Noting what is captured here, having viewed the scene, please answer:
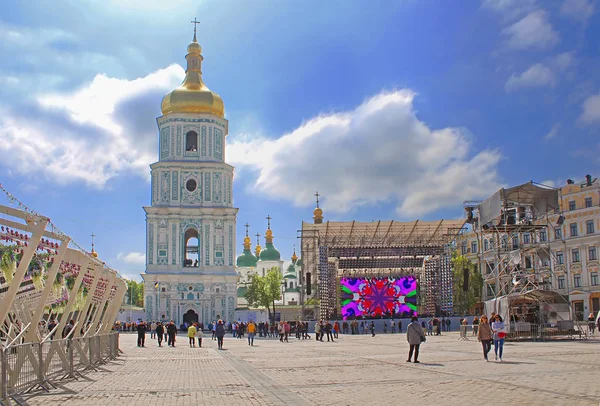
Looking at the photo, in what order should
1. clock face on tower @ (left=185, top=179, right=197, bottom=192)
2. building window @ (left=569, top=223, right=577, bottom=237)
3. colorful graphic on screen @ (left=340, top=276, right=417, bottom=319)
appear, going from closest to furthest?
building window @ (left=569, top=223, right=577, bottom=237), colorful graphic on screen @ (left=340, top=276, right=417, bottom=319), clock face on tower @ (left=185, top=179, right=197, bottom=192)

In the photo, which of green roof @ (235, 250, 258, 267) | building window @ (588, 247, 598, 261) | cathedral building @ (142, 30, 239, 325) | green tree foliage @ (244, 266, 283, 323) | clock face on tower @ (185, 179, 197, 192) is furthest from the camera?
green roof @ (235, 250, 258, 267)

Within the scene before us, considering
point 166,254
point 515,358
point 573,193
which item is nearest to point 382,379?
point 515,358

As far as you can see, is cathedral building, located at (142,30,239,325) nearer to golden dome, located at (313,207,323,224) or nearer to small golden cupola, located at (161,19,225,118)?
small golden cupola, located at (161,19,225,118)

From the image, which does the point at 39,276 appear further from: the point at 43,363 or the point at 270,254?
the point at 270,254

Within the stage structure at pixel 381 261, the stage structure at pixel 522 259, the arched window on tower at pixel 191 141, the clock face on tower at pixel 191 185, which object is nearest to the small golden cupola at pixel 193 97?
the arched window on tower at pixel 191 141

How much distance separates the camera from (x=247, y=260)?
121m

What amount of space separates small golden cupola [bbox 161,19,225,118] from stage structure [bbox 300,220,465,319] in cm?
1781

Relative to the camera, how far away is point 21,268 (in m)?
12.4

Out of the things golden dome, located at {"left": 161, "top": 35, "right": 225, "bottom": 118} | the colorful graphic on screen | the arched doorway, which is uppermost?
golden dome, located at {"left": 161, "top": 35, "right": 225, "bottom": 118}

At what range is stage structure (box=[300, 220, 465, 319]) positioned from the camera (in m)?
57.8

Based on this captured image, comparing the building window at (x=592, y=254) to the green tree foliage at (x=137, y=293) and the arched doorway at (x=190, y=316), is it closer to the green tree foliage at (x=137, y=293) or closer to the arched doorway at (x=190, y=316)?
the arched doorway at (x=190, y=316)

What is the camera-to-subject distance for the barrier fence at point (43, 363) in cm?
1213

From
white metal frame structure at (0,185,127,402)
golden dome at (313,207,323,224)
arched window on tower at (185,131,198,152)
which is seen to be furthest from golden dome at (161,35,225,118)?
white metal frame structure at (0,185,127,402)

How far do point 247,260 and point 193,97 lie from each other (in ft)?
172
